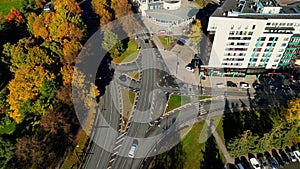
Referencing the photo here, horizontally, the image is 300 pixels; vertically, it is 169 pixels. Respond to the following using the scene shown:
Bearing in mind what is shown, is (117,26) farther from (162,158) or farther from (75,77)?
(162,158)

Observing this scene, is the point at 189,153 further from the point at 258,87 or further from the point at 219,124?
the point at 258,87

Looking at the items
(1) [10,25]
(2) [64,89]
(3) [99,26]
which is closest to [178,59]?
(3) [99,26]

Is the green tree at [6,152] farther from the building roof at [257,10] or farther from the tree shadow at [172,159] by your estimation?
the building roof at [257,10]

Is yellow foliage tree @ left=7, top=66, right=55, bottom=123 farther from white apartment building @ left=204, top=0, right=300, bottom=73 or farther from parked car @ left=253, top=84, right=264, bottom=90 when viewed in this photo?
parked car @ left=253, top=84, right=264, bottom=90

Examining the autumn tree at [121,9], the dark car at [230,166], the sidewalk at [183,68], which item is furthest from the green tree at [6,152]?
the autumn tree at [121,9]

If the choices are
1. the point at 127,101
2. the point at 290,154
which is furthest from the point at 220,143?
the point at 127,101

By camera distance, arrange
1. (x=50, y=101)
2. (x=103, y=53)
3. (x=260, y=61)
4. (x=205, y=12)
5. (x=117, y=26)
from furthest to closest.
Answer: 1. (x=205, y=12)
2. (x=117, y=26)
3. (x=103, y=53)
4. (x=260, y=61)
5. (x=50, y=101)

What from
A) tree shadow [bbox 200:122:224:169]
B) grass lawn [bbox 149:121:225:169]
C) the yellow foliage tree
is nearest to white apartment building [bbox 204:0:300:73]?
tree shadow [bbox 200:122:224:169]

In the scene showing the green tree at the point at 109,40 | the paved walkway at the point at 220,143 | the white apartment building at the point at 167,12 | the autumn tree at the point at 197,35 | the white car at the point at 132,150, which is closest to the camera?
the paved walkway at the point at 220,143
